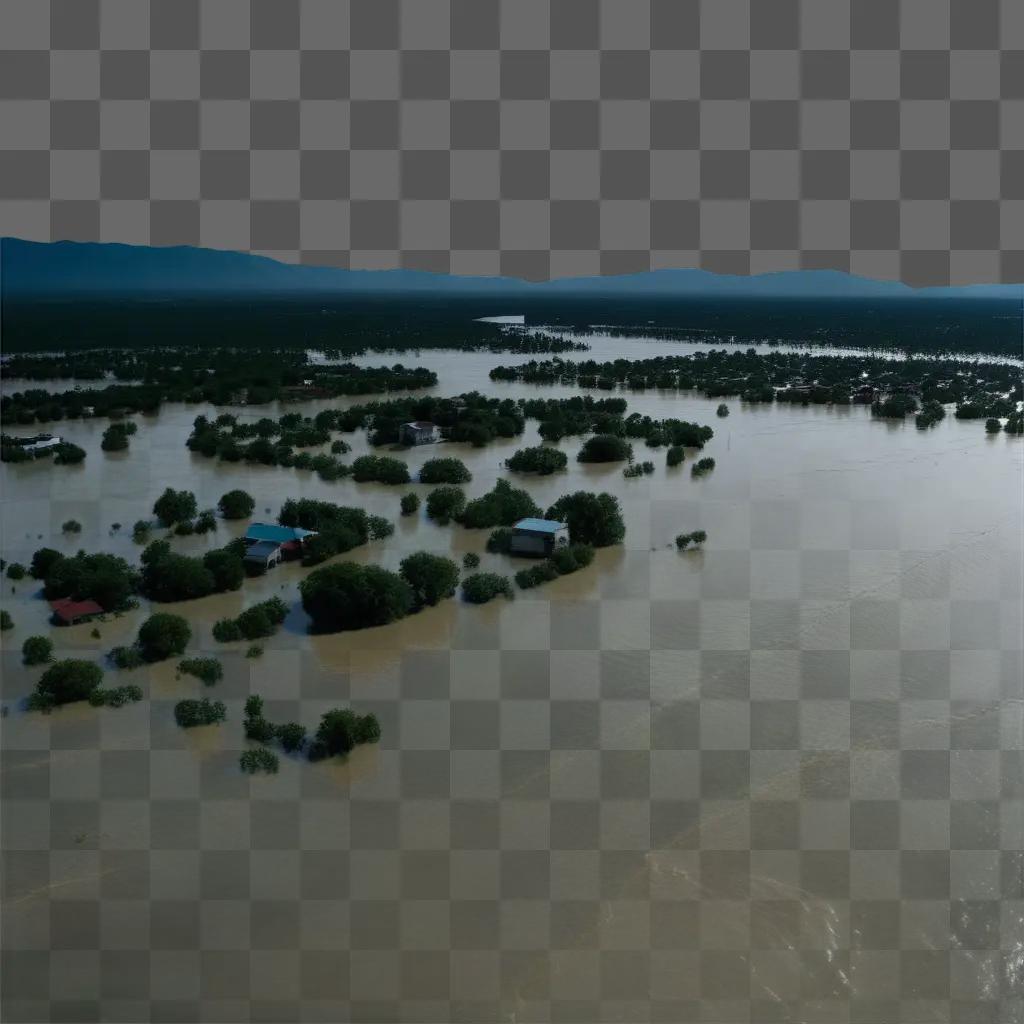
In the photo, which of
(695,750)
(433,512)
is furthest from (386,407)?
(695,750)

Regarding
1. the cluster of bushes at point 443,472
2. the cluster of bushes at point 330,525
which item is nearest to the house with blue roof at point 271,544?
the cluster of bushes at point 330,525

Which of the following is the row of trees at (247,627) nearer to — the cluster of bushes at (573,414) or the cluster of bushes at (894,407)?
the cluster of bushes at (573,414)

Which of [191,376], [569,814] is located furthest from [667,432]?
[191,376]

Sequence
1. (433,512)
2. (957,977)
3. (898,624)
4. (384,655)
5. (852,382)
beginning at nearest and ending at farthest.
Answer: (957,977) < (384,655) < (898,624) < (433,512) < (852,382)

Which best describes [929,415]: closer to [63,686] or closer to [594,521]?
[594,521]

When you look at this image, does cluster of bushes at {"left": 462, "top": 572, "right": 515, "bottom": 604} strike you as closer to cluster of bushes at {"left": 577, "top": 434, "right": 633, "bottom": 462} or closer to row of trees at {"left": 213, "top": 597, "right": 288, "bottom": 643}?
row of trees at {"left": 213, "top": 597, "right": 288, "bottom": 643}

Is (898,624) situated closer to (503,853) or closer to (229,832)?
(503,853)
